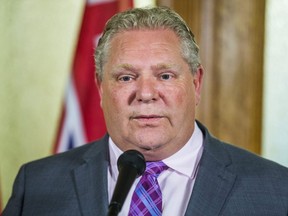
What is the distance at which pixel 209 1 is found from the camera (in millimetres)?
2252

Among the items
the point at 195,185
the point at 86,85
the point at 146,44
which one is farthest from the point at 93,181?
the point at 86,85

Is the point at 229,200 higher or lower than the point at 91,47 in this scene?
lower

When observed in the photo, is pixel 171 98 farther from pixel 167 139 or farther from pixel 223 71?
pixel 223 71

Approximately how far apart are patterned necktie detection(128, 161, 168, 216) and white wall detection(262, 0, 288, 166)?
706mm

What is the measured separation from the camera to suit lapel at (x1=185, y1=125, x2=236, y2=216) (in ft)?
5.26

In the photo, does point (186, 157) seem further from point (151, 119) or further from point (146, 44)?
point (146, 44)

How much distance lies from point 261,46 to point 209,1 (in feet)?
0.82

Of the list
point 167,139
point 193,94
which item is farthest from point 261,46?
point 167,139

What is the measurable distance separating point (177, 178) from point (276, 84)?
721 mm

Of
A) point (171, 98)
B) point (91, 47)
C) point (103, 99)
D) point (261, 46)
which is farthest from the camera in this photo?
point (91, 47)

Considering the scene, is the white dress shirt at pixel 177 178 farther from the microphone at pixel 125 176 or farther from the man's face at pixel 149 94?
the microphone at pixel 125 176

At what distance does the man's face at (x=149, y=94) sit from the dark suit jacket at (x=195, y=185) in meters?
0.12

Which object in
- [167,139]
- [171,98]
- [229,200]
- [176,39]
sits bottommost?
[229,200]

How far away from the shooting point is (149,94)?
5.15ft
